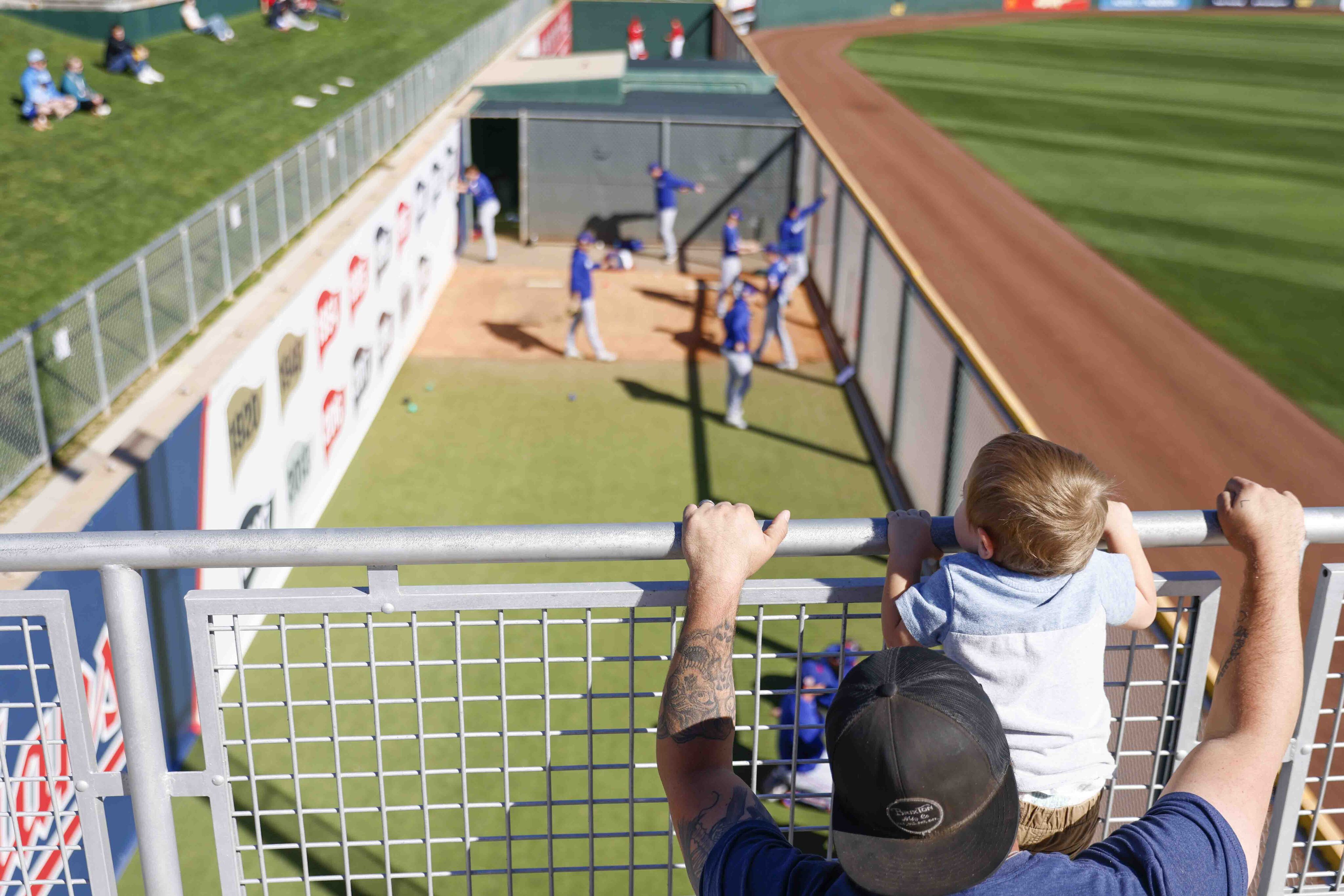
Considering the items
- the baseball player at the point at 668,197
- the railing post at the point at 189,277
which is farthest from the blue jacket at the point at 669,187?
the railing post at the point at 189,277

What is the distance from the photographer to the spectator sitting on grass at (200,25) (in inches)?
1159

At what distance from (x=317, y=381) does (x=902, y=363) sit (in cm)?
650

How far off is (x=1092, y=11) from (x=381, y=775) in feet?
225

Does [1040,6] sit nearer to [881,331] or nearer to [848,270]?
[848,270]

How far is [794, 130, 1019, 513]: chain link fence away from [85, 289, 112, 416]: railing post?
6.77 metres

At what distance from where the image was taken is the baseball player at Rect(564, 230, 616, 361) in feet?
54.5

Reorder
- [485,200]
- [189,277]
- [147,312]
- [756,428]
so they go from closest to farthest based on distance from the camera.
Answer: [147,312] → [189,277] → [756,428] → [485,200]

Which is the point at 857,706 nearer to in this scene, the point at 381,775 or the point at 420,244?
the point at 381,775

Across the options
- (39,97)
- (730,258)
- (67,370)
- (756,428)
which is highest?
(39,97)

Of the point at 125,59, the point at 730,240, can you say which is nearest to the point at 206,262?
the point at 730,240

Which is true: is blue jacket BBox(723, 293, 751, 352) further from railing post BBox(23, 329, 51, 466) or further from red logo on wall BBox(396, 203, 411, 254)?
railing post BBox(23, 329, 51, 466)

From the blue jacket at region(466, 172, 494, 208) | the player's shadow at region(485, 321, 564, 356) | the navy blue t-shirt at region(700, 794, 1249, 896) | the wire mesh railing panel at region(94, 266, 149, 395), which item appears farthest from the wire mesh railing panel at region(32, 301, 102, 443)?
the blue jacket at region(466, 172, 494, 208)

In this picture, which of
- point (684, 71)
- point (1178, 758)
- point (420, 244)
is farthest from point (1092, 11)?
point (1178, 758)

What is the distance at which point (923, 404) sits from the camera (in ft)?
39.1
